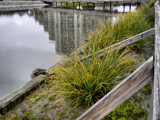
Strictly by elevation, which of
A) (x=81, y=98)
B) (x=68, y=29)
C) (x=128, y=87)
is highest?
(x=68, y=29)

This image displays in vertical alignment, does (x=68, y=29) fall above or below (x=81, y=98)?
above

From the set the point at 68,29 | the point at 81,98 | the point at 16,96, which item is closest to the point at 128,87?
the point at 81,98

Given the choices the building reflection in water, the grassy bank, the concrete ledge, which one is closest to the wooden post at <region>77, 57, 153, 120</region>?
the grassy bank

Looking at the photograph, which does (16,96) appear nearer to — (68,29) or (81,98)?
(81,98)

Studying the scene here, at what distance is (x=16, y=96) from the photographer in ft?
13.4

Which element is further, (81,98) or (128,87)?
(81,98)

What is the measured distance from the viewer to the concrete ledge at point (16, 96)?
379cm

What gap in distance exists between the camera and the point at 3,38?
48.4 ft

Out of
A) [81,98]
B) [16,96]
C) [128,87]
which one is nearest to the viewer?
[128,87]

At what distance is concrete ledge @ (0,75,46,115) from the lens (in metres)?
3.79

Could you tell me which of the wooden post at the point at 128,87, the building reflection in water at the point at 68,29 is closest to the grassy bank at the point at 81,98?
the wooden post at the point at 128,87

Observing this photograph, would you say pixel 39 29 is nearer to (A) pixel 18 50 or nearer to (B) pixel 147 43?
(A) pixel 18 50

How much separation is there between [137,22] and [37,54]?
21.5 feet

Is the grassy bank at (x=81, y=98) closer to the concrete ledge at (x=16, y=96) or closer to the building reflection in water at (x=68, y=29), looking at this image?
the concrete ledge at (x=16, y=96)
